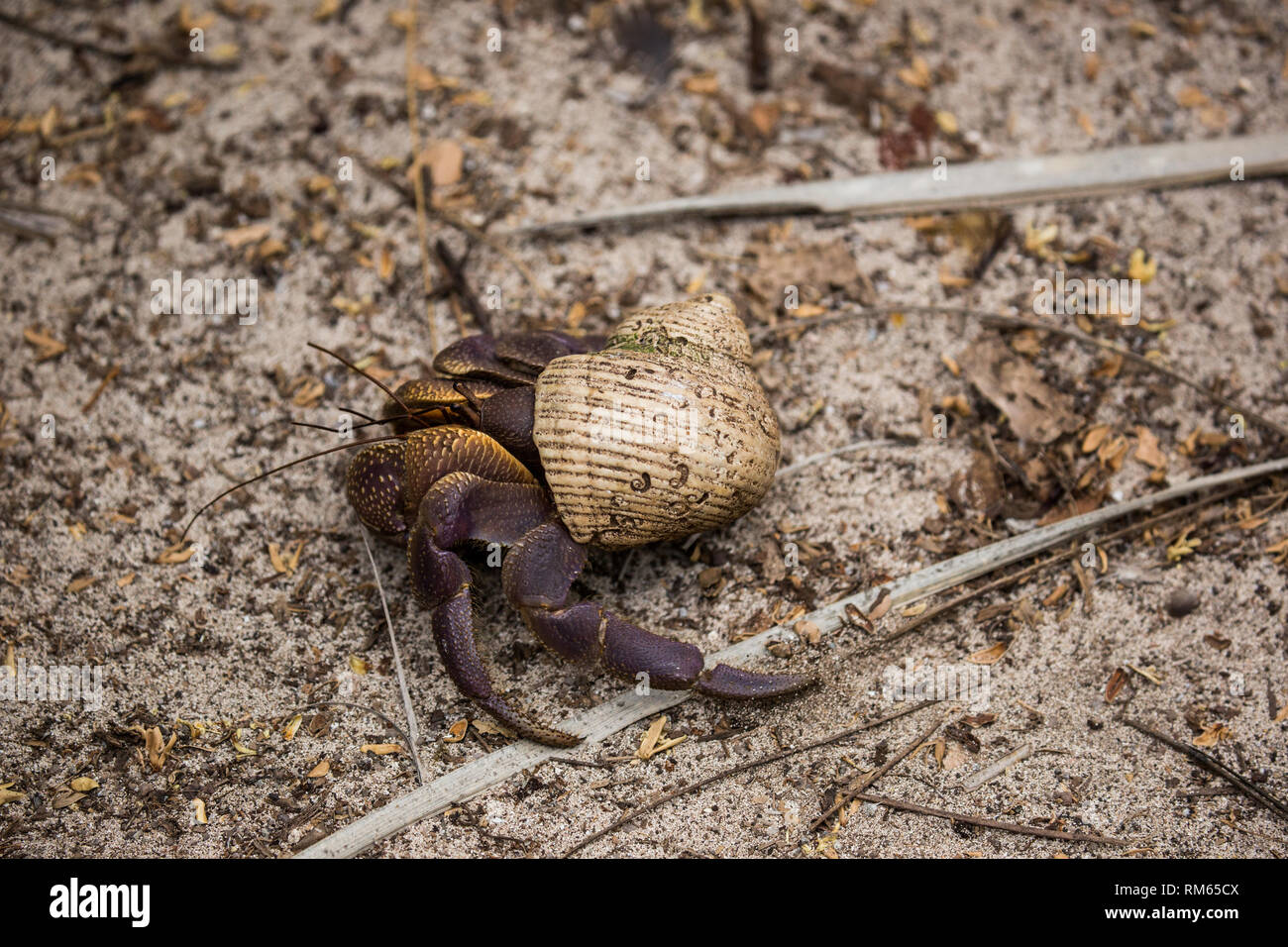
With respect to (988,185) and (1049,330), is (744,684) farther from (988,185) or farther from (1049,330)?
(988,185)

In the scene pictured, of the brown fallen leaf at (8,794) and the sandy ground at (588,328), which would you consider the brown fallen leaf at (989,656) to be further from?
the brown fallen leaf at (8,794)

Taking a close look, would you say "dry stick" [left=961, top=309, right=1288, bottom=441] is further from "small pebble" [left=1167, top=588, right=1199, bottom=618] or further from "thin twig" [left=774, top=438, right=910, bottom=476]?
"small pebble" [left=1167, top=588, right=1199, bottom=618]

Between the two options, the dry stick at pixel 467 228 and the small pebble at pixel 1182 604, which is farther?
the dry stick at pixel 467 228

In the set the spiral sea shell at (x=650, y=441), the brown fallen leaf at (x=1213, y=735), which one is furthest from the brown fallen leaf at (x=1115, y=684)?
the spiral sea shell at (x=650, y=441)

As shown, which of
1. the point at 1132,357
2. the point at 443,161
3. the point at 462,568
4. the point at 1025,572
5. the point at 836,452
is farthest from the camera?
the point at 443,161

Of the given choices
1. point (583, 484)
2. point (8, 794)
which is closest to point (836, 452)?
point (583, 484)

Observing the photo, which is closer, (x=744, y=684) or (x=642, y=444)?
(x=642, y=444)

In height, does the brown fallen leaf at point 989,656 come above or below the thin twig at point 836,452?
below

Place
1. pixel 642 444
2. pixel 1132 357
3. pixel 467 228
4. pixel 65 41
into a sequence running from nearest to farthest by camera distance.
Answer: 1. pixel 642 444
2. pixel 1132 357
3. pixel 467 228
4. pixel 65 41
